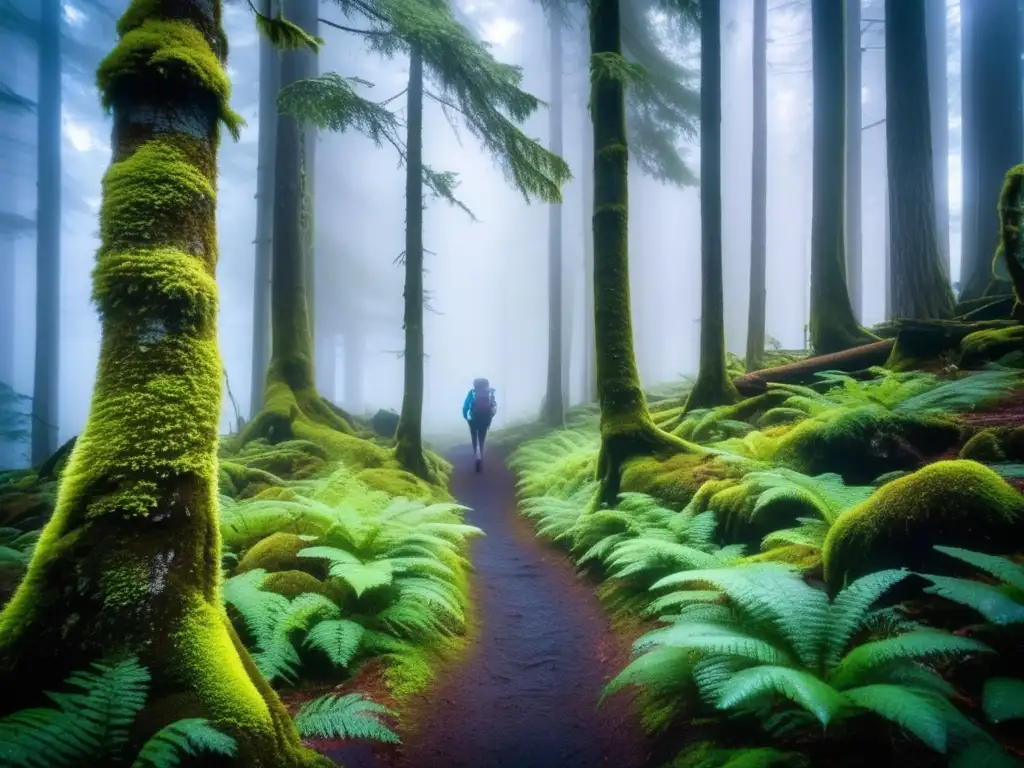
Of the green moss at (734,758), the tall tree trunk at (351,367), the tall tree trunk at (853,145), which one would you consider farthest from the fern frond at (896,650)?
the tall tree trunk at (351,367)

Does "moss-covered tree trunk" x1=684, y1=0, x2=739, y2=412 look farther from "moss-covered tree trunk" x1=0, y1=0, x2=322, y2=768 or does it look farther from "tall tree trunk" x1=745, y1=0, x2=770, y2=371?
"moss-covered tree trunk" x1=0, y1=0, x2=322, y2=768

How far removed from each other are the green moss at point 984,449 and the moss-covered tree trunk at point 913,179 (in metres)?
7.04

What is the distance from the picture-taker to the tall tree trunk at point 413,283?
10070 millimetres

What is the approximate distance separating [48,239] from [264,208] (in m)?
9.54

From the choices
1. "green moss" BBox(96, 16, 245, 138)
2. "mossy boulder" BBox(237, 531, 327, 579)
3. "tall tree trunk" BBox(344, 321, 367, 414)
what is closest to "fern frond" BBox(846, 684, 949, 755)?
"mossy boulder" BBox(237, 531, 327, 579)

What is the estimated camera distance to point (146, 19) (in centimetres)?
304

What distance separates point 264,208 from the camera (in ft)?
52.7

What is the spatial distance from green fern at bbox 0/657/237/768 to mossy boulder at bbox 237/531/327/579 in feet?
8.15

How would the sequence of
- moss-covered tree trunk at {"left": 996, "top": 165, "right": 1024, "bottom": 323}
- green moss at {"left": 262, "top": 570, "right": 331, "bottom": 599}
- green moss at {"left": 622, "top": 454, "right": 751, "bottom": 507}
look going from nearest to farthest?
1. green moss at {"left": 262, "top": 570, "right": 331, "bottom": 599}
2. green moss at {"left": 622, "top": 454, "right": 751, "bottom": 507}
3. moss-covered tree trunk at {"left": 996, "top": 165, "right": 1024, "bottom": 323}

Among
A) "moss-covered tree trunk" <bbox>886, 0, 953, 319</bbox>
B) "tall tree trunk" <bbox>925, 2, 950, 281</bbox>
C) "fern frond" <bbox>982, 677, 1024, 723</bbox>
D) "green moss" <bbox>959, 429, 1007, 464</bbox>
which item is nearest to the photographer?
"fern frond" <bbox>982, 677, 1024, 723</bbox>

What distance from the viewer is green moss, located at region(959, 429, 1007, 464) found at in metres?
4.57

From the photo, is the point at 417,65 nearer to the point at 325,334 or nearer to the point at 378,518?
the point at 378,518

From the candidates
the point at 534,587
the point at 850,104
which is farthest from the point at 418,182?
the point at 850,104

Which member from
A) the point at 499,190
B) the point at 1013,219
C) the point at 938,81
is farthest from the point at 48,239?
the point at 499,190
